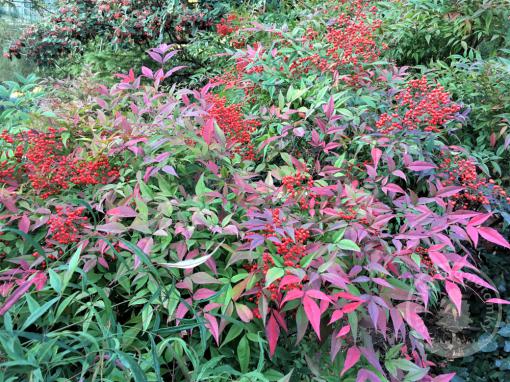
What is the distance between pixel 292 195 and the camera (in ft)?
5.13

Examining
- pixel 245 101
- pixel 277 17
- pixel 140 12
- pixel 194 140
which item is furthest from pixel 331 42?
pixel 140 12

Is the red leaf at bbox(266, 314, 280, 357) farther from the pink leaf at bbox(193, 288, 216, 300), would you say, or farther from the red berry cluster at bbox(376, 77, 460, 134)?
the red berry cluster at bbox(376, 77, 460, 134)

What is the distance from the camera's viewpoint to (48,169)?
164 cm

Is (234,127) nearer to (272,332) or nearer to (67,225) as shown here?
(67,225)

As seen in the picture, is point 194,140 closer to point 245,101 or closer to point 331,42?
point 245,101

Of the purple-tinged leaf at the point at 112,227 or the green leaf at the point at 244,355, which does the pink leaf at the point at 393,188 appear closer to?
the green leaf at the point at 244,355

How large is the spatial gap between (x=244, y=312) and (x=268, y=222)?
0.93 feet

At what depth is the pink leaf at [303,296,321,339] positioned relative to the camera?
117 cm

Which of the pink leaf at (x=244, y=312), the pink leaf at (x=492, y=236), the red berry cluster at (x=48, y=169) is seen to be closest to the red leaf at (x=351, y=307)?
the pink leaf at (x=244, y=312)

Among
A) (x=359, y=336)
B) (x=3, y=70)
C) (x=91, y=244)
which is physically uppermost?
(x=91, y=244)

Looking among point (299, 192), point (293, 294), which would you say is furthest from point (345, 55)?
point (293, 294)

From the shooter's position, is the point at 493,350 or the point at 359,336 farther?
the point at 493,350

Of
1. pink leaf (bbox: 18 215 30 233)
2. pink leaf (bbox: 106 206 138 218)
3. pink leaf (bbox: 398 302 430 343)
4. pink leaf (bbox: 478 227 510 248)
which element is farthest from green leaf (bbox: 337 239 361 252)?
pink leaf (bbox: 18 215 30 233)

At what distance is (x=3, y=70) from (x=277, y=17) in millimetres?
6719
